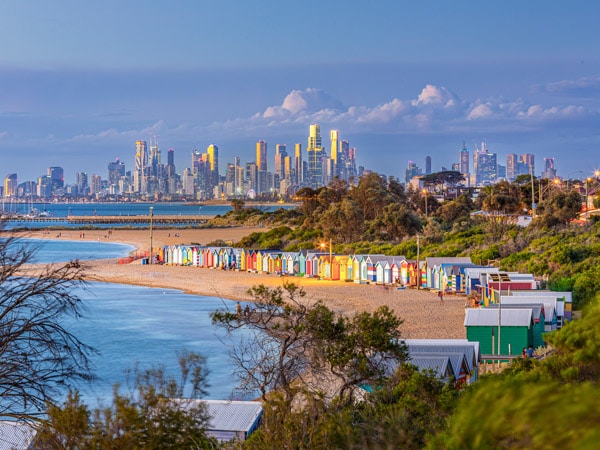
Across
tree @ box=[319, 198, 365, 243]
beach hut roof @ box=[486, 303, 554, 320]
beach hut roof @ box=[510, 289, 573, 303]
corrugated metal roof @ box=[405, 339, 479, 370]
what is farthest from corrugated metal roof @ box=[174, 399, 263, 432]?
tree @ box=[319, 198, 365, 243]

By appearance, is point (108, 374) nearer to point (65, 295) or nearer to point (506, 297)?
point (506, 297)

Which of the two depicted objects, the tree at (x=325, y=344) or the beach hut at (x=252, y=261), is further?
the beach hut at (x=252, y=261)

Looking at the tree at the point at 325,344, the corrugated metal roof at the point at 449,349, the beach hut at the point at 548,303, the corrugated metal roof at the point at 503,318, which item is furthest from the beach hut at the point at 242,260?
the tree at the point at 325,344

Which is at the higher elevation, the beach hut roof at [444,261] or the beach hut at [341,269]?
the beach hut roof at [444,261]

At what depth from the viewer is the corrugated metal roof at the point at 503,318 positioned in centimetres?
1745

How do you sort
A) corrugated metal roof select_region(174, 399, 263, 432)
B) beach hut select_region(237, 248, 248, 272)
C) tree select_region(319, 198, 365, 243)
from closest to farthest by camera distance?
1. corrugated metal roof select_region(174, 399, 263, 432)
2. beach hut select_region(237, 248, 248, 272)
3. tree select_region(319, 198, 365, 243)

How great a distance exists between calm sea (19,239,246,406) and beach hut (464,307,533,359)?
562 cm

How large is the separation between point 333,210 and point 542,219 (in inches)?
571

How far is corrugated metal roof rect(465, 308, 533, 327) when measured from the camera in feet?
57.3

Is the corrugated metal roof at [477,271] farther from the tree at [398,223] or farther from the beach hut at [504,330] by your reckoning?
the tree at [398,223]

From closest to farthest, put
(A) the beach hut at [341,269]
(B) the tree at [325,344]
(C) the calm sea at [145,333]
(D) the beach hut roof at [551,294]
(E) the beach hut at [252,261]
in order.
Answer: (B) the tree at [325,344] < (C) the calm sea at [145,333] < (D) the beach hut roof at [551,294] < (A) the beach hut at [341,269] < (E) the beach hut at [252,261]

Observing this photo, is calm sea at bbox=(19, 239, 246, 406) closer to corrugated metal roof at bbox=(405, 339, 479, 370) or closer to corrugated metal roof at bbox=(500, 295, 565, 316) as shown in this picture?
corrugated metal roof at bbox=(405, 339, 479, 370)

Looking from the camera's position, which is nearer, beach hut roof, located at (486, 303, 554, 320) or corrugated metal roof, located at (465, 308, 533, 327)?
corrugated metal roof, located at (465, 308, 533, 327)

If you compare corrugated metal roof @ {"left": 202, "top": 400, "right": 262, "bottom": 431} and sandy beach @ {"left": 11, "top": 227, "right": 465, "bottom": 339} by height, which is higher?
sandy beach @ {"left": 11, "top": 227, "right": 465, "bottom": 339}
